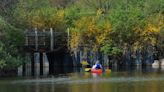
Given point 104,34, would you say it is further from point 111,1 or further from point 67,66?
point 111,1

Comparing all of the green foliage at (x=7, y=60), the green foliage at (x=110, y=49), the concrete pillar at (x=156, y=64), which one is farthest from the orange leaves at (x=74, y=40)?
the green foliage at (x=7, y=60)

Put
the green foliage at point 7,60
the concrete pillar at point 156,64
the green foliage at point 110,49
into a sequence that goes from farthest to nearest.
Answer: the concrete pillar at point 156,64 → the green foliage at point 110,49 → the green foliage at point 7,60

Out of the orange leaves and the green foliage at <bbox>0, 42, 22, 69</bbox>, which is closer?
the green foliage at <bbox>0, 42, 22, 69</bbox>

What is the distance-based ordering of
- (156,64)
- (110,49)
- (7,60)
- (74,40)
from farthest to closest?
(156,64), (110,49), (74,40), (7,60)

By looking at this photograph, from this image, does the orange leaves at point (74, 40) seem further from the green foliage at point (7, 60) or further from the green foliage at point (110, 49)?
the green foliage at point (7, 60)

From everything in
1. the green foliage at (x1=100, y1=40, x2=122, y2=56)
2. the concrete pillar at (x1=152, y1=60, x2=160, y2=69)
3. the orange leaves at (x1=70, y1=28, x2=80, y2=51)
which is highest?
the orange leaves at (x1=70, y1=28, x2=80, y2=51)

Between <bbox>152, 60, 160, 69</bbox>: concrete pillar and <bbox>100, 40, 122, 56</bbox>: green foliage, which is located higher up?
<bbox>100, 40, 122, 56</bbox>: green foliage

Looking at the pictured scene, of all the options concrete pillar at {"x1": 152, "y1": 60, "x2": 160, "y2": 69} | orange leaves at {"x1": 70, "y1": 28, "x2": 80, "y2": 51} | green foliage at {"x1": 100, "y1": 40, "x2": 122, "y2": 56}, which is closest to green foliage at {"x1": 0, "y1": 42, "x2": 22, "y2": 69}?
orange leaves at {"x1": 70, "y1": 28, "x2": 80, "y2": 51}

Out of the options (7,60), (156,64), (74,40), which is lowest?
(156,64)

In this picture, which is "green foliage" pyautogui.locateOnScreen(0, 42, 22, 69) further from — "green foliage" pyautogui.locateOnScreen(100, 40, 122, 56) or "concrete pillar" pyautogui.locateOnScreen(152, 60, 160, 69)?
"concrete pillar" pyautogui.locateOnScreen(152, 60, 160, 69)

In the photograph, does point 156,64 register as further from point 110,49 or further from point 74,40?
point 74,40

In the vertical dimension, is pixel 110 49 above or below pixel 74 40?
below

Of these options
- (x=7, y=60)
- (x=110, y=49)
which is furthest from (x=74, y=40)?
(x=7, y=60)

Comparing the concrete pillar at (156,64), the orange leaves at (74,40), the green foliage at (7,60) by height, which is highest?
the orange leaves at (74,40)
